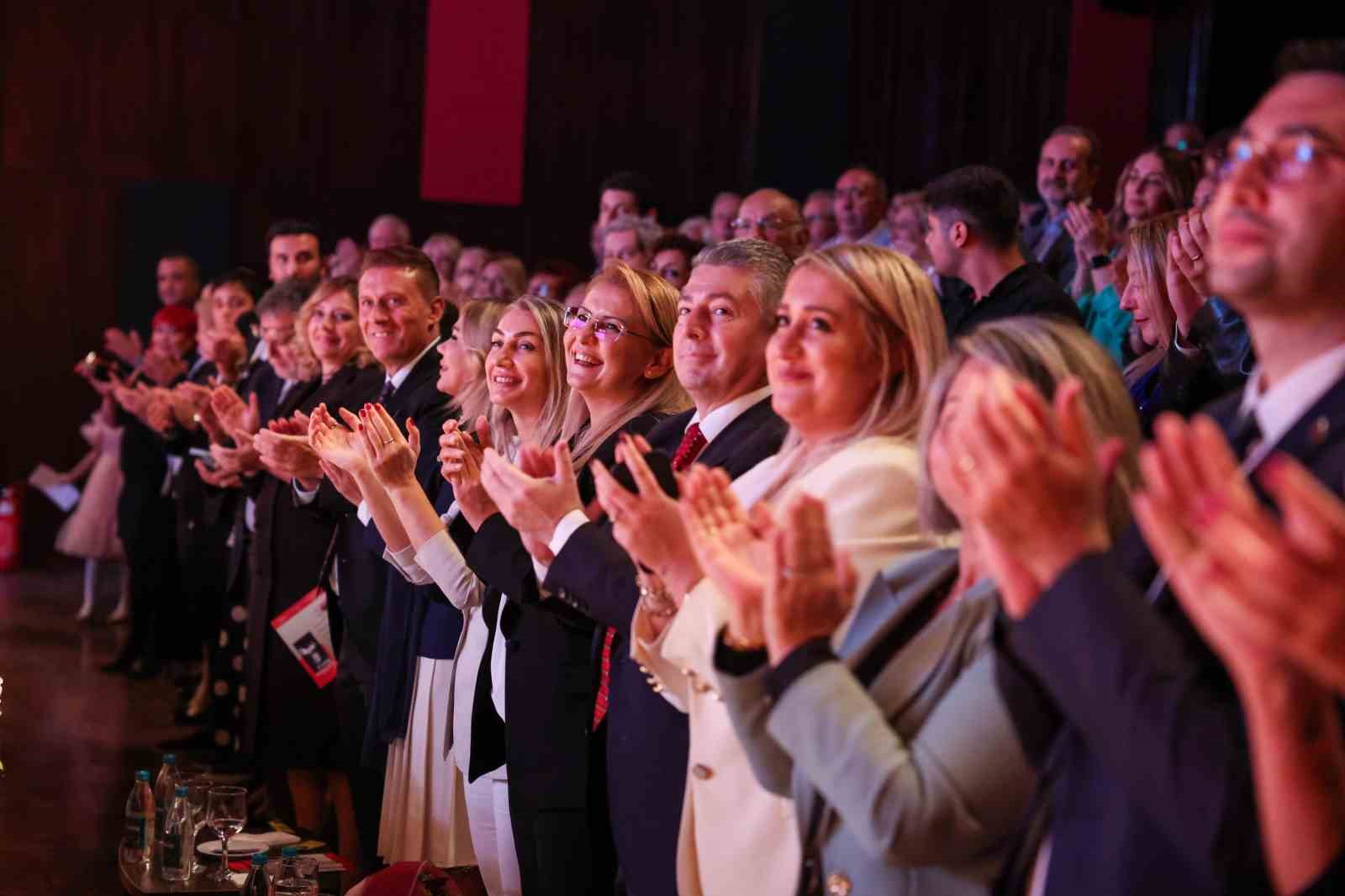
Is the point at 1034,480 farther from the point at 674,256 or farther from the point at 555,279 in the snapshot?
the point at 555,279

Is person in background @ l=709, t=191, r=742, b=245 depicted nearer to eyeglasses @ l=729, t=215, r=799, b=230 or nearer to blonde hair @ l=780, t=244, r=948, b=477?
eyeglasses @ l=729, t=215, r=799, b=230

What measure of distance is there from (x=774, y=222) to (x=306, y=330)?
160 centimetres

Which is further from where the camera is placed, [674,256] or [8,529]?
[8,529]

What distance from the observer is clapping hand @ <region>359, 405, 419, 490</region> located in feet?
11.4

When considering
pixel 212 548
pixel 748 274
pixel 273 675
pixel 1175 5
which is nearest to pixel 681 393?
pixel 748 274

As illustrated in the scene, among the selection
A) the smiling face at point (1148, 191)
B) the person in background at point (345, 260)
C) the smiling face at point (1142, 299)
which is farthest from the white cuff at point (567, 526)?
the person in background at point (345, 260)

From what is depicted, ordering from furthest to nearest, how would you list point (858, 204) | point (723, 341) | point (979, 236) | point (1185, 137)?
point (1185, 137) → point (858, 204) → point (979, 236) → point (723, 341)

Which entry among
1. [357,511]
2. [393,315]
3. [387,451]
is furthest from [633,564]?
[393,315]

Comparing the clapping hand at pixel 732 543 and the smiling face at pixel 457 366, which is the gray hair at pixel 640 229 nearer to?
the smiling face at pixel 457 366

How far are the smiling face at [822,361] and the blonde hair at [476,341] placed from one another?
187 cm

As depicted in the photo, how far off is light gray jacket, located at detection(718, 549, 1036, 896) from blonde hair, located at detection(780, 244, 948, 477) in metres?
0.48

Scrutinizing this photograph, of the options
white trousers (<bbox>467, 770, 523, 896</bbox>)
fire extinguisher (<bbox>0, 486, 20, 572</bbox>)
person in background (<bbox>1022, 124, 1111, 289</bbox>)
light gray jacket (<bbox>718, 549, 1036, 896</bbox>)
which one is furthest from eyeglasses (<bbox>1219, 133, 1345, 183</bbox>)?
fire extinguisher (<bbox>0, 486, 20, 572</bbox>)

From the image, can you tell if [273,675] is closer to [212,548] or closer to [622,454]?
[212,548]

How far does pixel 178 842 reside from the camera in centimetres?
353
